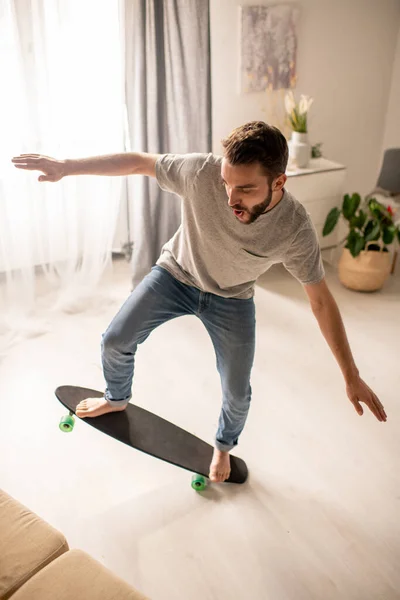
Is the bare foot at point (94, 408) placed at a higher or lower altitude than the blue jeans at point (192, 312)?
lower

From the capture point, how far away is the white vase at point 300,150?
348cm

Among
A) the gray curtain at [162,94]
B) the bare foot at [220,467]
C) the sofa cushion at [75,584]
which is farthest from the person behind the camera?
the gray curtain at [162,94]

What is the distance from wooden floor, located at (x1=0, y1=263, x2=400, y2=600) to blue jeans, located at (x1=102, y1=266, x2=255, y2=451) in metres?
0.45

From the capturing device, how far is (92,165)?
1.76m

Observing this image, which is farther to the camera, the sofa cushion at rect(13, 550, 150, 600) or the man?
the man

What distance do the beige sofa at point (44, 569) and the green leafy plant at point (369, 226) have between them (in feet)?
7.98

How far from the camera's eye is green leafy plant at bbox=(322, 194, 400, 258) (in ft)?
10.8

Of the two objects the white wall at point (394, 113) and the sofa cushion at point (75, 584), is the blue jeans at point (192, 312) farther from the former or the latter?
the white wall at point (394, 113)

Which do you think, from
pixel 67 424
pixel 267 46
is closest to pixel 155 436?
pixel 67 424

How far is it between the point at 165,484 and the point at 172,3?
2209mm

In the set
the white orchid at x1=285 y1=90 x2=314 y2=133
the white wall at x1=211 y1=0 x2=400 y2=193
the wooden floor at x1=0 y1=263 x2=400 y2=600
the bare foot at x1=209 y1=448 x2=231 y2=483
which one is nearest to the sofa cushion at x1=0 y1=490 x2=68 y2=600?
the wooden floor at x1=0 y1=263 x2=400 y2=600

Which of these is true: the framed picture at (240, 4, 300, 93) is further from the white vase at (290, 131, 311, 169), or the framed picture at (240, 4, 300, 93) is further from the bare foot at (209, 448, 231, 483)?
the bare foot at (209, 448, 231, 483)

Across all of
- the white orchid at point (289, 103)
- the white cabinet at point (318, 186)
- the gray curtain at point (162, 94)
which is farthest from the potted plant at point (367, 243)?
the gray curtain at point (162, 94)

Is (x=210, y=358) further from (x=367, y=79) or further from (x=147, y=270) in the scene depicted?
(x=367, y=79)
